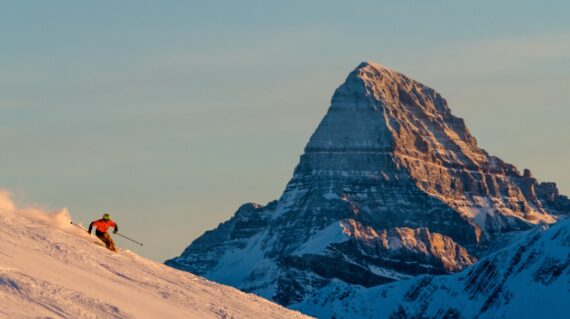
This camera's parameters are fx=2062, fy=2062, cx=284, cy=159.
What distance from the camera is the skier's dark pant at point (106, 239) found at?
110562 mm

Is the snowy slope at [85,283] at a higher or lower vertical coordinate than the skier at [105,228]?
lower

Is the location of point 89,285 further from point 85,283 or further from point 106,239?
point 106,239

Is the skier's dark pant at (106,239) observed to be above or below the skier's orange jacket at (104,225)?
below

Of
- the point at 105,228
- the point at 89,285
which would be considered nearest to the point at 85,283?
the point at 89,285

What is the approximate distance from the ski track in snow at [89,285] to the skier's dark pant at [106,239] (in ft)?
1.75

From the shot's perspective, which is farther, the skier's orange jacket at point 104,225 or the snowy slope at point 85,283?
the skier's orange jacket at point 104,225

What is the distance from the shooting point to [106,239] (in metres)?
111

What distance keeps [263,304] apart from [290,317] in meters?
2.11

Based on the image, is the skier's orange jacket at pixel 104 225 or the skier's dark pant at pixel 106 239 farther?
the skier's dark pant at pixel 106 239

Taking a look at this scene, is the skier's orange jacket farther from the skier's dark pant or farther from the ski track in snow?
the ski track in snow

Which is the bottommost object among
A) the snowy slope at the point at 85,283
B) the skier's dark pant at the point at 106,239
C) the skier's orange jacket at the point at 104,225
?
the snowy slope at the point at 85,283

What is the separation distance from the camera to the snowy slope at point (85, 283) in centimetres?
9425

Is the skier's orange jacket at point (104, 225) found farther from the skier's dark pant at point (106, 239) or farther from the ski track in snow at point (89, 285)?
the ski track in snow at point (89, 285)

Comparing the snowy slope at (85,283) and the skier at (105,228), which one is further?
the skier at (105,228)
